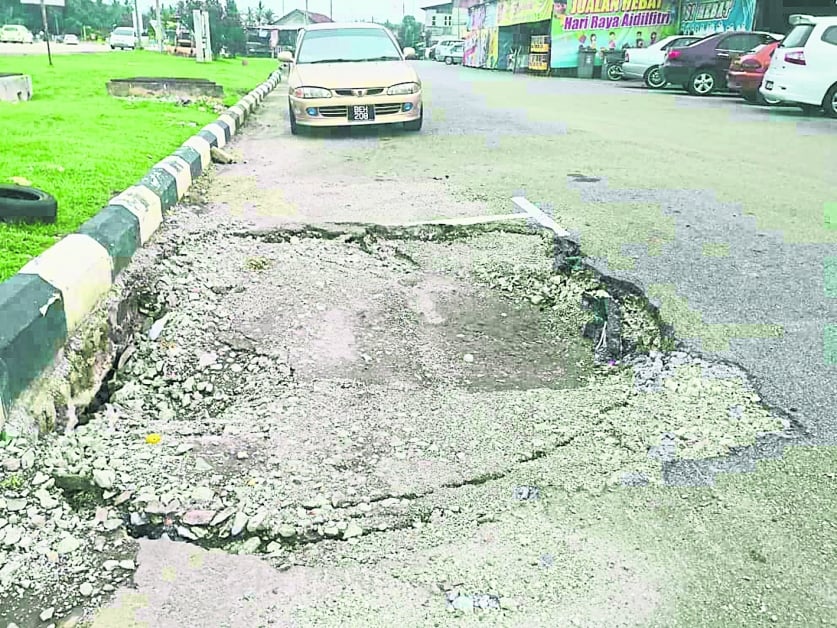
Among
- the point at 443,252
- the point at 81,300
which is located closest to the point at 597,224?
the point at 443,252

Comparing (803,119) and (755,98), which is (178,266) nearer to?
(803,119)

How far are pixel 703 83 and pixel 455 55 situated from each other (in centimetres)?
3694

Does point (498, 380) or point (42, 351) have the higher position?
point (42, 351)

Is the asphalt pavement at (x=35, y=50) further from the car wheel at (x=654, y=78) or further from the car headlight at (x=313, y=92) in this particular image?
the car headlight at (x=313, y=92)

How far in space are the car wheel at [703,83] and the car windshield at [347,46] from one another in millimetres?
10234

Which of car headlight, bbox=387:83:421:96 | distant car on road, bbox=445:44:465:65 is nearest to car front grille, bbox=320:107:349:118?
car headlight, bbox=387:83:421:96

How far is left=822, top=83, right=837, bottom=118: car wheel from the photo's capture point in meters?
13.0

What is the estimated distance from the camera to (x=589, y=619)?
75.4 inches

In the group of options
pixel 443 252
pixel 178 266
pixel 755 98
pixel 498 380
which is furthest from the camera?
pixel 755 98

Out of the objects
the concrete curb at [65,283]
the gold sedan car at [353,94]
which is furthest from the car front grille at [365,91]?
the concrete curb at [65,283]

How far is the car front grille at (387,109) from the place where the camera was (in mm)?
10391

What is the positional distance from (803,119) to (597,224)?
9.49 m

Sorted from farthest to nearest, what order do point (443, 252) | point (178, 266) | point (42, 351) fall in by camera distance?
point (443, 252) → point (178, 266) → point (42, 351)

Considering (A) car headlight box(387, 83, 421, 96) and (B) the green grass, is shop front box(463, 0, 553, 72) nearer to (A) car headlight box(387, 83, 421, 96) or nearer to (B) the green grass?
(A) car headlight box(387, 83, 421, 96)
